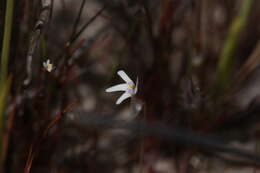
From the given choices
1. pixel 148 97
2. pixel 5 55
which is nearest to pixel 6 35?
pixel 5 55

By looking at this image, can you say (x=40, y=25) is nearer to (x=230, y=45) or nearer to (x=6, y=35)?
(x=6, y=35)

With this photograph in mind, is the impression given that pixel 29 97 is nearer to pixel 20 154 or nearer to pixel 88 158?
pixel 20 154

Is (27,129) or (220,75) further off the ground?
(220,75)

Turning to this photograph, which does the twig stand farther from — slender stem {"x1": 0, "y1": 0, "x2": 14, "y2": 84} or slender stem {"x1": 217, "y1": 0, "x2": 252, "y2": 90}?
slender stem {"x1": 217, "y1": 0, "x2": 252, "y2": 90}

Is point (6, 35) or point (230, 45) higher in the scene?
point (230, 45)

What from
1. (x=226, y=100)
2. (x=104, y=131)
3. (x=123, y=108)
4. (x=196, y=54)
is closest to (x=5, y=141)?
(x=104, y=131)

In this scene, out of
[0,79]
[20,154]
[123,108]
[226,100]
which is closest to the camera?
[0,79]

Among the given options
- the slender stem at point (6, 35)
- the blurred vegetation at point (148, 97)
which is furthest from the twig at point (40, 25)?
the blurred vegetation at point (148, 97)

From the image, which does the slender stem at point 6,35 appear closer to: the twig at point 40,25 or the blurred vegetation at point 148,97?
the twig at point 40,25

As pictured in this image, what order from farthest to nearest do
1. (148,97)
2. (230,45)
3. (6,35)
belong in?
1. (148,97)
2. (230,45)
3. (6,35)

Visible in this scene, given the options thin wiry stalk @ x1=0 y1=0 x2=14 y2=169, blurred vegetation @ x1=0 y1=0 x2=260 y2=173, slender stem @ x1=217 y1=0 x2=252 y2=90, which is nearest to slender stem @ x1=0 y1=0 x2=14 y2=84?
thin wiry stalk @ x1=0 y1=0 x2=14 y2=169
